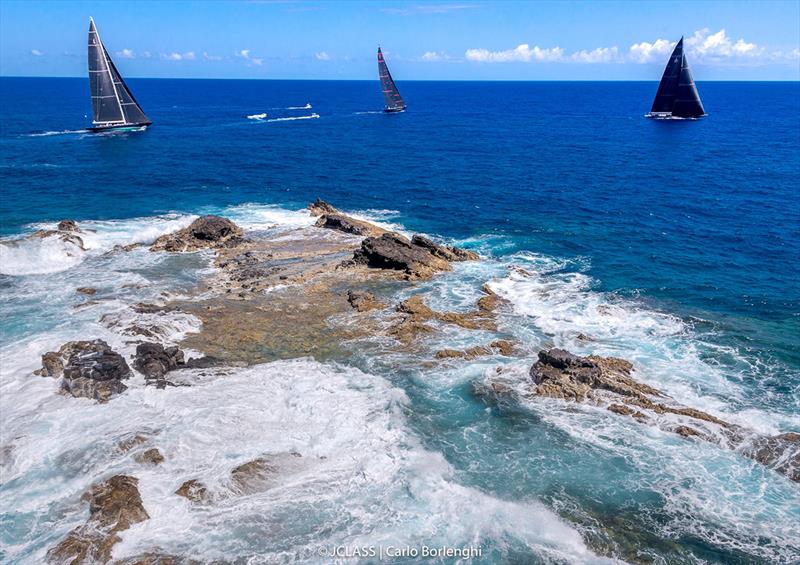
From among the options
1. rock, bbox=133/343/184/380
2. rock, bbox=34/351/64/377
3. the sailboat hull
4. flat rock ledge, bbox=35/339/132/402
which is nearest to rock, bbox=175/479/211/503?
flat rock ledge, bbox=35/339/132/402

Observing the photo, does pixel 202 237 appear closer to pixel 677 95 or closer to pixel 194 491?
pixel 194 491

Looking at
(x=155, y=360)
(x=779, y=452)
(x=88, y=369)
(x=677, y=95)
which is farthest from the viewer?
(x=677, y=95)

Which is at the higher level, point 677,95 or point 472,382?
point 677,95

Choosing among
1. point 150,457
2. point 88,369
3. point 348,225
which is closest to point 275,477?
point 150,457

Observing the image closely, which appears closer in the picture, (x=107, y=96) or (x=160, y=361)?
(x=160, y=361)

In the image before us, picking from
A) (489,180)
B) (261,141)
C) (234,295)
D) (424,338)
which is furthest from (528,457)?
(261,141)

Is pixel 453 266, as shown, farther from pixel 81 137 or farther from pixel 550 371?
pixel 81 137

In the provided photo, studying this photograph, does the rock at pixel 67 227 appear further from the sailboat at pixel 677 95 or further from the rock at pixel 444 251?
the sailboat at pixel 677 95
